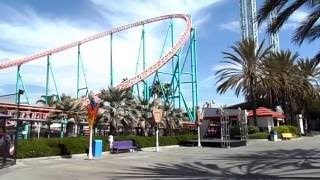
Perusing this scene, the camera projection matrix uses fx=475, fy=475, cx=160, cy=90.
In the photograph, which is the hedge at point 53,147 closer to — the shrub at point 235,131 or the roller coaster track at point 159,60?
the shrub at point 235,131

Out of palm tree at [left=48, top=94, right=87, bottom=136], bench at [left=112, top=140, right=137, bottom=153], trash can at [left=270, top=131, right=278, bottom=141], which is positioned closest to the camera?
bench at [left=112, top=140, right=137, bottom=153]

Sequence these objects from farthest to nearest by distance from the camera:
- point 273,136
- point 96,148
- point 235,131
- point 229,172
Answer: point 235,131
point 273,136
point 96,148
point 229,172

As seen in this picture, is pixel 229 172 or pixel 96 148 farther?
pixel 96 148

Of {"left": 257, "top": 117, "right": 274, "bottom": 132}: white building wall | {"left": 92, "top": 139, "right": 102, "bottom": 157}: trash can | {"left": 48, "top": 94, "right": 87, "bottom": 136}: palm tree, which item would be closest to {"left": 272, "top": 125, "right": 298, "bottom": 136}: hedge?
{"left": 257, "top": 117, "right": 274, "bottom": 132}: white building wall

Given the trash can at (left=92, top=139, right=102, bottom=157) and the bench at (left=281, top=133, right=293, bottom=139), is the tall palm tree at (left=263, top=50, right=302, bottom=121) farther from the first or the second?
the trash can at (left=92, top=139, right=102, bottom=157)

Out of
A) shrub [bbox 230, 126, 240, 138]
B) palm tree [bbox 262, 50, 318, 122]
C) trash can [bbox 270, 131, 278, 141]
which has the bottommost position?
trash can [bbox 270, 131, 278, 141]

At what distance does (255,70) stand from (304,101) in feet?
70.9

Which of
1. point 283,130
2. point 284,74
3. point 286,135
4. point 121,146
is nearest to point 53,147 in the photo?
point 121,146

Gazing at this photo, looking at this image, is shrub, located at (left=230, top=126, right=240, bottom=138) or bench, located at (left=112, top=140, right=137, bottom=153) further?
A: shrub, located at (left=230, top=126, right=240, bottom=138)

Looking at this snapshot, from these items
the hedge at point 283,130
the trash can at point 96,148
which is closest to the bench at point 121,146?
the trash can at point 96,148

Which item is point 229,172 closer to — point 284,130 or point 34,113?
point 34,113

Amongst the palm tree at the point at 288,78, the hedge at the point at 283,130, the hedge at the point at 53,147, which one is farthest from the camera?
the palm tree at the point at 288,78

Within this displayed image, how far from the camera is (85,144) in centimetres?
2897

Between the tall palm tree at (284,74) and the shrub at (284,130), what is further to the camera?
the tall palm tree at (284,74)
